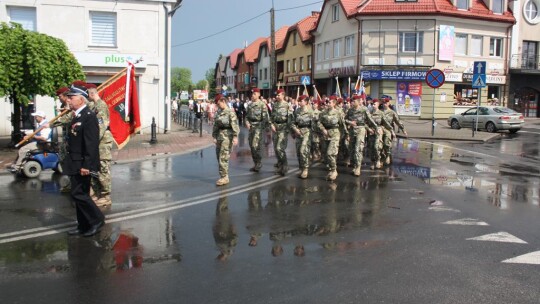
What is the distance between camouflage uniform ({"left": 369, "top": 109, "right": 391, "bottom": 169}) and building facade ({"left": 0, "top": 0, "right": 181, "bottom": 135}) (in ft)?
41.3

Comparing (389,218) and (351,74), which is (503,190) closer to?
(389,218)

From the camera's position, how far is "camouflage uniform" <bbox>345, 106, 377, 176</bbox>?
11359 mm

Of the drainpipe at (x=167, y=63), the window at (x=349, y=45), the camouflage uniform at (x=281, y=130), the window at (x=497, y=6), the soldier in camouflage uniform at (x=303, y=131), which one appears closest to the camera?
the soldier in camouflage uniform at (x=303, y=131)

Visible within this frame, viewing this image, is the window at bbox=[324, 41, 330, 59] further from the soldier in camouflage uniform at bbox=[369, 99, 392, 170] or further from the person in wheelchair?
the person in wheelchair

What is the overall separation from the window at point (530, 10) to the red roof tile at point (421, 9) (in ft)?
8.24

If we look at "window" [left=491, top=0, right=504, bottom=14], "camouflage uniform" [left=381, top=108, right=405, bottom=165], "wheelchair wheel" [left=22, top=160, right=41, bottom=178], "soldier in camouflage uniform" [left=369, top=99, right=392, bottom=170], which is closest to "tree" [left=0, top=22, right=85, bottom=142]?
"wheelchair wheel" [left=22, top=160, right=41, bottom=178]

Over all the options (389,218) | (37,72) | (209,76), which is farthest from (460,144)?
(209,76)

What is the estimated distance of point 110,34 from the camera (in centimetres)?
2178

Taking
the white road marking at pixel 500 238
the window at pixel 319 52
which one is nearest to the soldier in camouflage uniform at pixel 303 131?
the white road marking at pixel 500 238

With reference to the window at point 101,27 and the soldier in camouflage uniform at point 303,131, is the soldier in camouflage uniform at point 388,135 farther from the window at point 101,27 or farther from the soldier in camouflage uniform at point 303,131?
the window at point 101,27

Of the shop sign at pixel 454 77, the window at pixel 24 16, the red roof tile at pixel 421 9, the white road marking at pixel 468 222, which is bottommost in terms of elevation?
the white road marking at pixel 468 222

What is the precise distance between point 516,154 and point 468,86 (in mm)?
20539

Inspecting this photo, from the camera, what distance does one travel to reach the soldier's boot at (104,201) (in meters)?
7.98

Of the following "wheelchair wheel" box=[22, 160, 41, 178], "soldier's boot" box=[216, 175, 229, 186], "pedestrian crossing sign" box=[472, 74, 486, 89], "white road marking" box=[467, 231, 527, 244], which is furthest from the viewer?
"pedestrian crossing sign" box=[472, 74, 486, 89]
